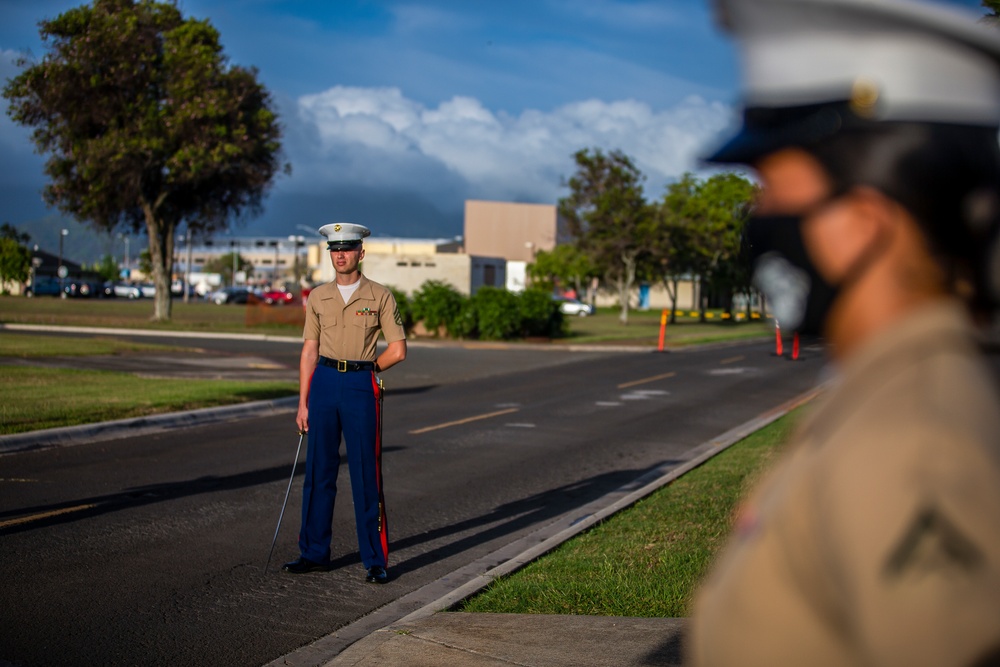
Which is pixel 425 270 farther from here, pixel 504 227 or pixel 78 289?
pixel 504 227

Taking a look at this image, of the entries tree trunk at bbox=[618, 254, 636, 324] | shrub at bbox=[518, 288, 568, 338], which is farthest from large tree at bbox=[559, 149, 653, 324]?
shrub at bbox=[518, 288, 568, 338]

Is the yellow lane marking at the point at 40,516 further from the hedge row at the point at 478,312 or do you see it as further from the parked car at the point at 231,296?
the parked car at the point at 231,296

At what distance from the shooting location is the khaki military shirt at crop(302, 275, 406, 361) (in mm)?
7000

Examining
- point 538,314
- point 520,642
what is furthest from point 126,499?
point 538,314

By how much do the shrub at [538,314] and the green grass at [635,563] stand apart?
96.4 ft

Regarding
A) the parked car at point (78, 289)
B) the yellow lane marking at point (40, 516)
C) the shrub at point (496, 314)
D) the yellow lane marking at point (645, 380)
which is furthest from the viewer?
the parked car at point (78, 289)

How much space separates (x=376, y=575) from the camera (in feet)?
23.2

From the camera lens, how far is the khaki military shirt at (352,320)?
23.0 feet

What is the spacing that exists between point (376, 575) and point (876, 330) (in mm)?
6029

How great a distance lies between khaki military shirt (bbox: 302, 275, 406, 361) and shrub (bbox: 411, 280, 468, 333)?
103 feet

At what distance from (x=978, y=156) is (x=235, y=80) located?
40.0m

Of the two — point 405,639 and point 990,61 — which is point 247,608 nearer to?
point 405,639

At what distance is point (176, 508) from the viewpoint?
904 cm

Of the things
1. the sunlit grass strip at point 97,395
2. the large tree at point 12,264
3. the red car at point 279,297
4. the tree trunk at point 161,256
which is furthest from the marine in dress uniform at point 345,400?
the large tree at point 12,264
